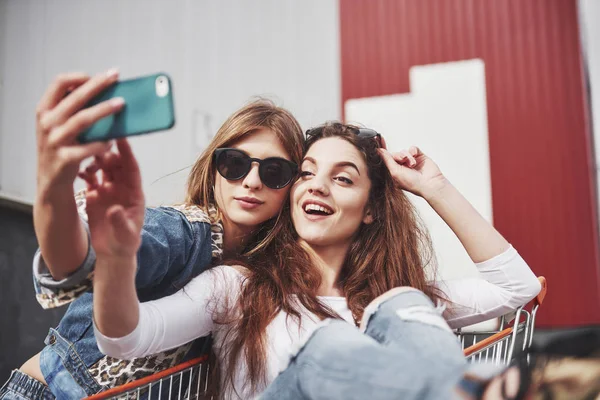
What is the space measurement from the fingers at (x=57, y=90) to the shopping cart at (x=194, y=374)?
0.49 m

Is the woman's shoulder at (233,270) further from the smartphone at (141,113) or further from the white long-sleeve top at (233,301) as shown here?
the smartphone at (141,113)

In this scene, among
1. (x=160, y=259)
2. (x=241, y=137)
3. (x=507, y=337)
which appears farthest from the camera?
(x=241, y=137)

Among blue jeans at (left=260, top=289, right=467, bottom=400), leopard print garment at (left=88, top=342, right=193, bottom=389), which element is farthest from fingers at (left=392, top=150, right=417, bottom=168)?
leopard print garment at (left=88, top=342, right=193, bottom=389)

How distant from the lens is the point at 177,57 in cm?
465

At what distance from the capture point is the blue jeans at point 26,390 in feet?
4.11

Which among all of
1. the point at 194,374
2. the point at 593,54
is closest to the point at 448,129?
the point at 593,54

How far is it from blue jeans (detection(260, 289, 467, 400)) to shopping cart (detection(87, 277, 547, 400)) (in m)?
0.26

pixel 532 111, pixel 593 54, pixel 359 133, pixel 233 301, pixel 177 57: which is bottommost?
pixel 233 301

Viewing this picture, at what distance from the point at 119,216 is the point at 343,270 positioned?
767mm

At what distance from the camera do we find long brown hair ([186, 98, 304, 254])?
4.67 feet

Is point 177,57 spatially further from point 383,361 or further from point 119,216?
point 383,361

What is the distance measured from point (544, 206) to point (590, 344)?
9.35ft

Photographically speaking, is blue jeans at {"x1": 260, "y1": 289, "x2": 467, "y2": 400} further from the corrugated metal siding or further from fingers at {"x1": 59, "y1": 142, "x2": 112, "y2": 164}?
the corrugated metal siding

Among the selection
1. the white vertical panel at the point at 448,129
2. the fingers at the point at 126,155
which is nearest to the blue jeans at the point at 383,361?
the fingers at the point at 126,155
